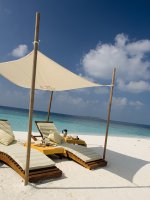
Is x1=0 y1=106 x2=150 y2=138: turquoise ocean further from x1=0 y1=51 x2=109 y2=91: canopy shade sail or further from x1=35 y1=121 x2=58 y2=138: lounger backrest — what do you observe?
x1=0 y1=51 x2=109 y2=91: canopy shade sail

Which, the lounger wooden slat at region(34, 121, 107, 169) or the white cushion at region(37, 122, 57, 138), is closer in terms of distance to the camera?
the lounger wooden slat at region(34, 121, 107, 169)

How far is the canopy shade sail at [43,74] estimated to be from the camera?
578 centimetres

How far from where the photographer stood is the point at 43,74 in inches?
263

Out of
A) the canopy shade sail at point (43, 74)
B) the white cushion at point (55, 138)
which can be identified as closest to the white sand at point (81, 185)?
the white cushion at point (55, 138)

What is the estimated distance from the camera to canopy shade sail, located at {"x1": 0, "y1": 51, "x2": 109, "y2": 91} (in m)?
5.78

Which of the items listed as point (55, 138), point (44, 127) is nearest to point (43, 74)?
point (44, 127)

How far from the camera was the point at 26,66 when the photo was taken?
6035 millimetres

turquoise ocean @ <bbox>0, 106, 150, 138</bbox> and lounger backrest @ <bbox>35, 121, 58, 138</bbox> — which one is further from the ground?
lounger backrest @ <bbox>35, 121, 58, 138</bbox>

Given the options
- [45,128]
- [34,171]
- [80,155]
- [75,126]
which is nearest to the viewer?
[34,171]

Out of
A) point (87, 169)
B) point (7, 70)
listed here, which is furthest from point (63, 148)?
point (7, 70)

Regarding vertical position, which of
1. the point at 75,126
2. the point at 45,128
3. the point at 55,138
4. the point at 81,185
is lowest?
the point at 75,126

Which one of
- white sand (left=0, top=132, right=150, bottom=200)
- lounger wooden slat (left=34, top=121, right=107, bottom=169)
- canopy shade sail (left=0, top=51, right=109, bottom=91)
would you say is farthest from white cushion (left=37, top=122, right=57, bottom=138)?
white sand (left=0, top=132, right=150, bottom=200)

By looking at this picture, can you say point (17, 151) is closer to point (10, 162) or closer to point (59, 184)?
point (10, 162)

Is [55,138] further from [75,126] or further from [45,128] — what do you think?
[75,126]
